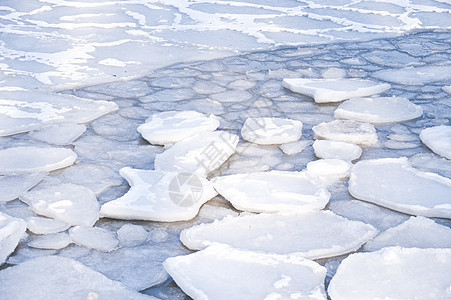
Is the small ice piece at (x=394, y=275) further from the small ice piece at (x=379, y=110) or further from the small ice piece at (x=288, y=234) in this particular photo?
the small ice piece at (x=379, y=110)

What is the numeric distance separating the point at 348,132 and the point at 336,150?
0.23 metres

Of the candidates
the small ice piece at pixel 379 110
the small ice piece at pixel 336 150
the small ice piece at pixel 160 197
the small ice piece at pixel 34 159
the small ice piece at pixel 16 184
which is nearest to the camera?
the small ice piece at pixel 160 197

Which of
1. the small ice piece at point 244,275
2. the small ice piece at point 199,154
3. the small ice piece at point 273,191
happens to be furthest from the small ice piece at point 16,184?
the small ice piece at point 244,275

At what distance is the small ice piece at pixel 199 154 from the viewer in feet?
9.17

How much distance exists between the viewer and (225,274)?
1.93 meters

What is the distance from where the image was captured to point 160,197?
2.46 meters

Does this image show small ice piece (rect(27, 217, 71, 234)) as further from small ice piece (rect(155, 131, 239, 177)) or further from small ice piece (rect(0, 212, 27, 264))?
small ice piece (rect(155, 131, 239, 177))

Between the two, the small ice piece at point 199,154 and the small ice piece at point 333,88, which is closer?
the small ice piece at point 199,154

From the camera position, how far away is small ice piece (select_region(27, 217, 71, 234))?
7.44 feet

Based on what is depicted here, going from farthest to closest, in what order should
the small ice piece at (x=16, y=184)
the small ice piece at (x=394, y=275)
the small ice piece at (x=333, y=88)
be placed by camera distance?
the small ice piece at (x=333, y=88)
the small ice piece at (x=16, y=184)
the small ice piece at (x=394, y=275)

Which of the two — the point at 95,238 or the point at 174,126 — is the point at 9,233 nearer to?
the point at 95,238

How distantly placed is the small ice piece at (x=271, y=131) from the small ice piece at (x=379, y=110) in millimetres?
344

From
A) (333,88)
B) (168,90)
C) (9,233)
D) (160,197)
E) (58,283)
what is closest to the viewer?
(58,283)

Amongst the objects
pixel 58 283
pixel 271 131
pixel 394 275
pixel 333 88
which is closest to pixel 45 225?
pixel 58 283
